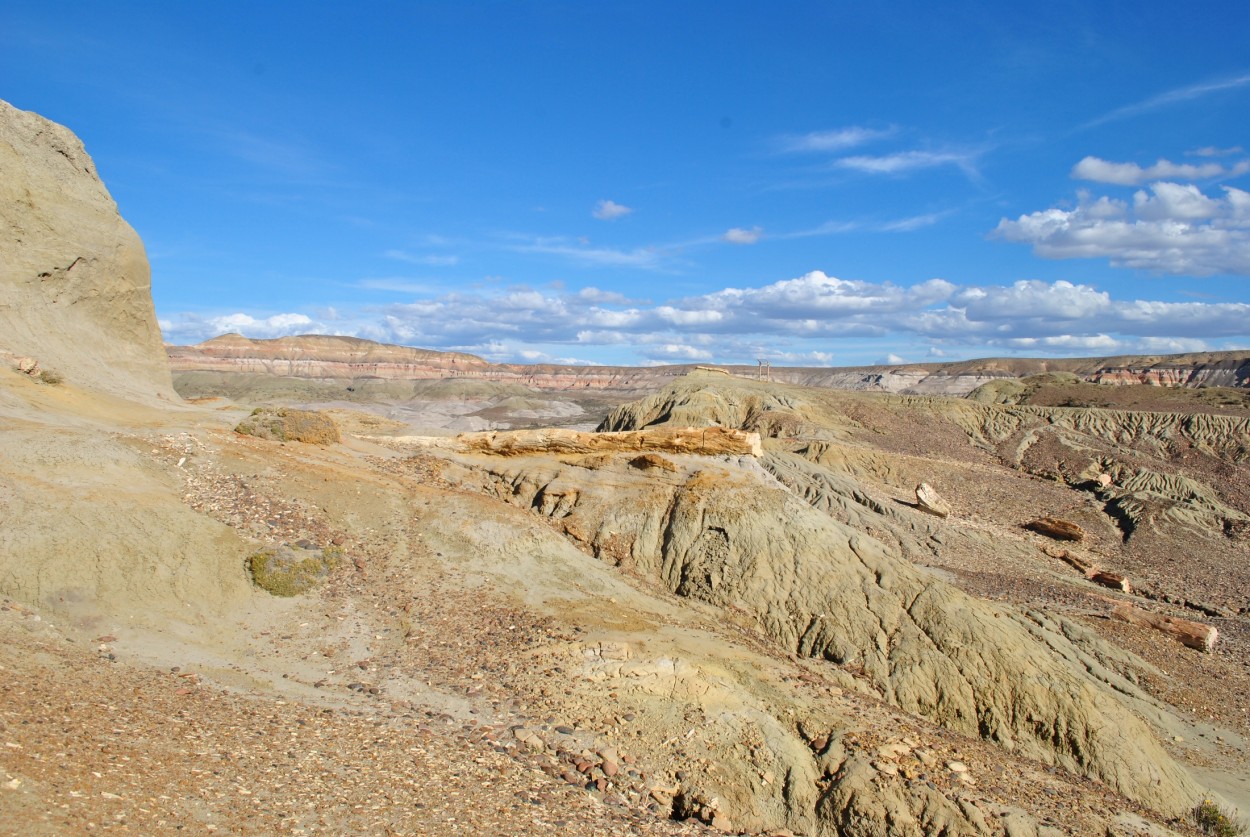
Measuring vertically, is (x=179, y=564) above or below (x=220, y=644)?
above

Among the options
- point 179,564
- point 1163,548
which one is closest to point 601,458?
point 179,564

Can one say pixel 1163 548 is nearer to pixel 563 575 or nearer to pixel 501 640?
pixel 563 575

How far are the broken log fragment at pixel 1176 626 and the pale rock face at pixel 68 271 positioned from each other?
84.4ft

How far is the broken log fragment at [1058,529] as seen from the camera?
31094 mm

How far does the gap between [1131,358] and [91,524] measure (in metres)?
134

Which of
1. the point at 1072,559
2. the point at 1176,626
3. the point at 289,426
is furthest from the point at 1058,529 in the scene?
the point at 289,426

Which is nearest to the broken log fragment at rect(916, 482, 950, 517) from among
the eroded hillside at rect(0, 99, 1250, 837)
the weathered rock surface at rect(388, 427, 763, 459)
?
the eroded hillside at rect(0, 99, 1250, 837)

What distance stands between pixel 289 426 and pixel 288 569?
6.09m

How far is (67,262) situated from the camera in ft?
60.4

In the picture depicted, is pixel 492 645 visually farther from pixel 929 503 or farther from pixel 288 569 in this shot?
pixel 929 503

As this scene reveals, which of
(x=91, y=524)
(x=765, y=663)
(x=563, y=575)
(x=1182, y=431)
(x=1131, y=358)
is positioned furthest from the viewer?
(x=1131, y=358)

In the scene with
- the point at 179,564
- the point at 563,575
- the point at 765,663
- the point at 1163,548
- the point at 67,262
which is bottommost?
the point at 1163,548

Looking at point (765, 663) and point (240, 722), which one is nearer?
point (240, 722)

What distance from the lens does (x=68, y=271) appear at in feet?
60.7
